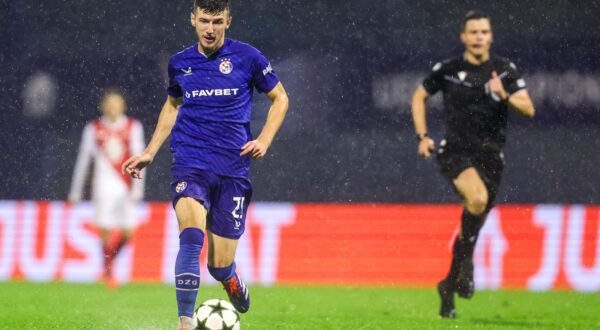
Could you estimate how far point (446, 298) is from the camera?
27.0 feet

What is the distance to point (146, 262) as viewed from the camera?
491 inches

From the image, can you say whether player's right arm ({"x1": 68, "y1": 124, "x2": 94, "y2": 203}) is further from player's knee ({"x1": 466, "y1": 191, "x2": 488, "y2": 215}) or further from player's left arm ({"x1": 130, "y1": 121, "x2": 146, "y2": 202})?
player's knee ({"x1": 466, "y1": 191, "x2": 488, "y2": 215})

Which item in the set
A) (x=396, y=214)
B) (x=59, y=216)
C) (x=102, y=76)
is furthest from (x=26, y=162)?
(x=396, y=214)

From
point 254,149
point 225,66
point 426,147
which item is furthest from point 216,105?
point 426,147

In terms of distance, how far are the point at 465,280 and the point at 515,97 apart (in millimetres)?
1357

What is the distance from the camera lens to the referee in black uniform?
8227mm

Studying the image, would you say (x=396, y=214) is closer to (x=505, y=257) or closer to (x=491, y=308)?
(x=505, y=257)

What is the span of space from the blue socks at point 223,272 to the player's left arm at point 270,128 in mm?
825

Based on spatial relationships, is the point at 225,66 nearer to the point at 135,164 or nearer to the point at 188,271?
the point at 135,164

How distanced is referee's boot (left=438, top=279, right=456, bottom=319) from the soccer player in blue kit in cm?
217

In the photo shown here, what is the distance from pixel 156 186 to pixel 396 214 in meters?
4.73

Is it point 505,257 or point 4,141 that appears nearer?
point 505,257

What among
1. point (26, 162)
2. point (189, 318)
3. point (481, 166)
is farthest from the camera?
point (26, 162)

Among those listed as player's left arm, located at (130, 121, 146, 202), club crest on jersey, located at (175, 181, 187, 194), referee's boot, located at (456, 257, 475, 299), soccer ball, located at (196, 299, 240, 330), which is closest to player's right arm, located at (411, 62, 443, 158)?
referee's boot, located at (456, 257, 475, 299)
